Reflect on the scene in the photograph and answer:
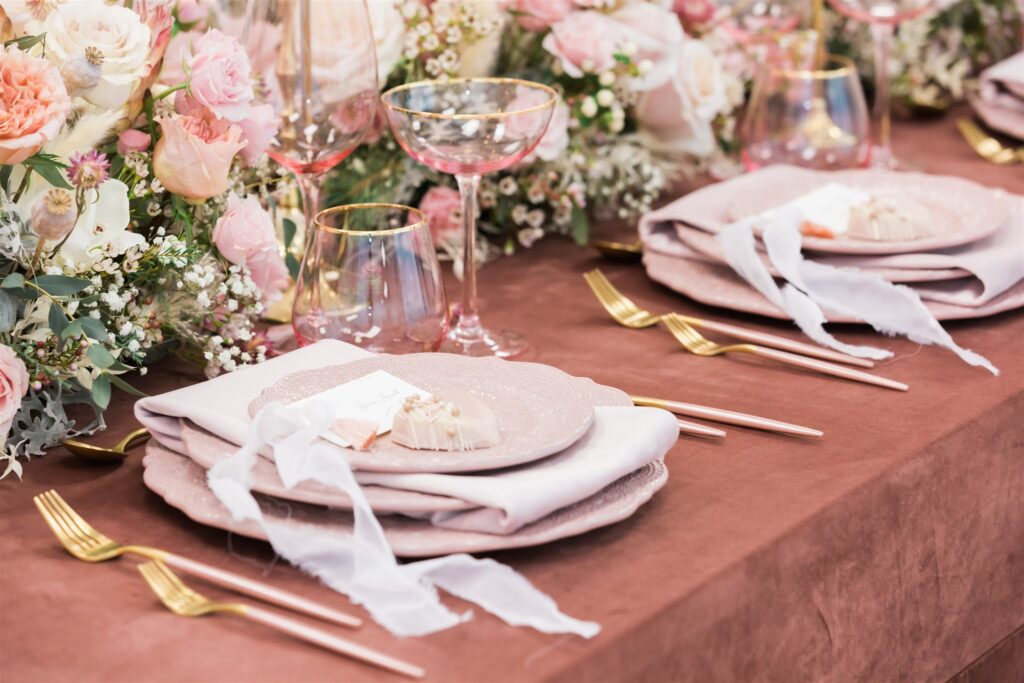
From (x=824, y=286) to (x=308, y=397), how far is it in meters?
0.58

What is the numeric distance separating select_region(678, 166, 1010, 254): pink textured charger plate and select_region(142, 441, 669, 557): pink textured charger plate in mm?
528

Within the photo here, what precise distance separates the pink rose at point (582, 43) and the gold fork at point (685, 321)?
0.26 m

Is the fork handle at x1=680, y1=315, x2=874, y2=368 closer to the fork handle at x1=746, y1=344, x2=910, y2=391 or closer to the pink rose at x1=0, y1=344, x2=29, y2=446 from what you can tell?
the fork handle at x1=746, y1=344, x2=910, y2=391

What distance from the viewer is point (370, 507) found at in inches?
32.2

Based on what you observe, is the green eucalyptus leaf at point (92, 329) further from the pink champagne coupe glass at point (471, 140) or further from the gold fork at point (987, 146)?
the gold fork at point (987, 146)

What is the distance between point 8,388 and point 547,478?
0.43m

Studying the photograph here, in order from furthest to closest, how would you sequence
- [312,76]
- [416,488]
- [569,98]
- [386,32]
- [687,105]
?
[687,105]
[569,98]
[386,32]
[312,76]
[416,488]

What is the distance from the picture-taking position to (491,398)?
95 cm

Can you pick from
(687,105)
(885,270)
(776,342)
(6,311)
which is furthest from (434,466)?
(687,105)

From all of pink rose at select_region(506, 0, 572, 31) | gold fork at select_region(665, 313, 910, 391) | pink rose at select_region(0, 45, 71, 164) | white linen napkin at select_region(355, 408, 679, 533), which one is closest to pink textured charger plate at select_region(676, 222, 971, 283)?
gold fork at select_region(665, 313, 910, 391)

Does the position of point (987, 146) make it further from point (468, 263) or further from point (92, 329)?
point (92, 329)

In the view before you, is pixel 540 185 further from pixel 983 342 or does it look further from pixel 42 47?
pixel 42 47

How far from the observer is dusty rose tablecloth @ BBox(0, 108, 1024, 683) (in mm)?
738

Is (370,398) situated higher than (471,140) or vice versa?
(471,140)
